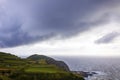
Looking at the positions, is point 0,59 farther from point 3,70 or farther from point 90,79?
point 90,79

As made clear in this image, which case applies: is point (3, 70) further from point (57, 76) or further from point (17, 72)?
point (57, 76)

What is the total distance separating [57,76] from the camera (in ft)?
343

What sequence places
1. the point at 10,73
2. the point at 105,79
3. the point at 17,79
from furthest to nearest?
the point at 105,79 < the point at 10,73 < the point at 17,79

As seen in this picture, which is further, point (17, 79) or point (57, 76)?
point (57, 76)

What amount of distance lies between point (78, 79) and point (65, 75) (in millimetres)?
9682

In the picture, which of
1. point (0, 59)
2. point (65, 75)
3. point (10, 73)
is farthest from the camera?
point (0, 59)

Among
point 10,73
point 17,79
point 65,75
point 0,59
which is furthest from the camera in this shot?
point 0,59

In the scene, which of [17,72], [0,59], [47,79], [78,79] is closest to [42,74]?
[47,79]

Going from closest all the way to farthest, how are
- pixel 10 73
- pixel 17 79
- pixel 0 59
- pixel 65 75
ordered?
pixel 17 79 → pixel 10 73 → pixel 65 75 → pixel 0 59

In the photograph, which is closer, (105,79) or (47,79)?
(47,79)

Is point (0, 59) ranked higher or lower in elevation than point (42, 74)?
higher

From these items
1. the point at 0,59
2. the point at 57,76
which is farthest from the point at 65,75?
the point at 0,59

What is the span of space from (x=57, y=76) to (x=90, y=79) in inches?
2644

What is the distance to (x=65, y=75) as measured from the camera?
109 m
